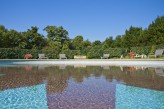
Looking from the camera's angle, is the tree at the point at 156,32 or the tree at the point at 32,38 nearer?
the tree at the point at 156,32

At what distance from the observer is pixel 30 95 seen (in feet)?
20.0

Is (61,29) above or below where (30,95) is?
above

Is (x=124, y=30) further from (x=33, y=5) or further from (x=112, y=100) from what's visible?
(x=112, y=100)

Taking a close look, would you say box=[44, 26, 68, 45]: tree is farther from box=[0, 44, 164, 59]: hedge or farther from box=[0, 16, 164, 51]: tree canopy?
box=[0, 44, 164, 59]: hedge

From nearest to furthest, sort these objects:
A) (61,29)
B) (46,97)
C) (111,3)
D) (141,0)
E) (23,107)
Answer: (23,107) → (46,97) → (141,0) → (111,3) → (61,29)

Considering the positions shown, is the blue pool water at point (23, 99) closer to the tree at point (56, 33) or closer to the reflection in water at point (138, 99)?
the reflection in water at point (138, 99)

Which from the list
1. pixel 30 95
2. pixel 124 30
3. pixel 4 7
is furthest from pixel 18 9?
pixel 30 95

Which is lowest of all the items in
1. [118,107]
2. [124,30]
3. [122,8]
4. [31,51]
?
[118,107]

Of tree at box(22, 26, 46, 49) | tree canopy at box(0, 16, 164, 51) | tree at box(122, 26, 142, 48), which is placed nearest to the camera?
tree canopy at box(0, 16, 164, 51)

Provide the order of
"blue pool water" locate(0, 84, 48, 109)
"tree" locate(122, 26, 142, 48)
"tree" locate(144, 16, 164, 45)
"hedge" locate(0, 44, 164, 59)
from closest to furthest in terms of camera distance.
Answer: "blue pool water" locate(0, 84, 48, 109) < "hedge" locate(0, 44, 164, 59) < "tree" locate(144, 16, 164, 45) < "tree" locate(122, 26, 142, 48)

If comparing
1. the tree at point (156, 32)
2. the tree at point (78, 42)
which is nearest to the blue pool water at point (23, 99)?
the tree at point (156, 32)

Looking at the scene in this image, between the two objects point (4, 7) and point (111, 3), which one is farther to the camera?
point (111, 3)

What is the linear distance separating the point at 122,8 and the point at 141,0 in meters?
4.02

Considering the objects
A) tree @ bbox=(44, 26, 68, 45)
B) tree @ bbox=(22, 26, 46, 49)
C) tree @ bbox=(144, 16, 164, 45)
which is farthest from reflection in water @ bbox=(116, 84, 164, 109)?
tree @ bbox=(44, 26, 68, 45)
